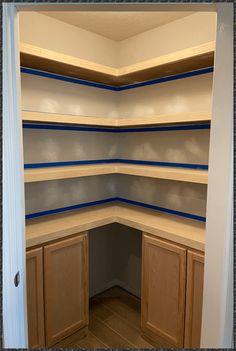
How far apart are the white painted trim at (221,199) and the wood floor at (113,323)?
1.27 m

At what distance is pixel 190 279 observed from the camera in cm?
175

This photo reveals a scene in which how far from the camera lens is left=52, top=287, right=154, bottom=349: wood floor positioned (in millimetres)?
2076

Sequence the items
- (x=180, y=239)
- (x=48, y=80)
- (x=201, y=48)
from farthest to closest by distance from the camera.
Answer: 1. (x=48, y=80)
2. (x=180, y=239)
3. (x=201, y=48)

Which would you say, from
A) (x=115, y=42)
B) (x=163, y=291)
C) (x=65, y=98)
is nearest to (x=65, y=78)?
(x=65, y=98)

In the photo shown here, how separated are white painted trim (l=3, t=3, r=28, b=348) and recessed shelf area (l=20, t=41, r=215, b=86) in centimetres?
86

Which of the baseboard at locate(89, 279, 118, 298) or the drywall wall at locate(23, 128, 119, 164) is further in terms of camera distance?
the baseboard at locate(89, 279, 118, 298)

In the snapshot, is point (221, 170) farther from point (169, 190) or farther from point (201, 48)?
point (169, 190)

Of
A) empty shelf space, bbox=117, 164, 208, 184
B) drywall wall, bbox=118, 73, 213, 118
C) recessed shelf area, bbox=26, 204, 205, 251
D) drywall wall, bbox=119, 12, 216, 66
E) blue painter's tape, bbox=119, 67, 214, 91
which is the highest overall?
drywall wall, bbox=119, 12, 216, 66

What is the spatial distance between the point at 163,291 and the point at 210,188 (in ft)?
4.02

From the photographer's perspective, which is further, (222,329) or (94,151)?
(94,151)

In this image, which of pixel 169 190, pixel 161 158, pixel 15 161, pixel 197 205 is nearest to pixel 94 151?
pixel 161 158

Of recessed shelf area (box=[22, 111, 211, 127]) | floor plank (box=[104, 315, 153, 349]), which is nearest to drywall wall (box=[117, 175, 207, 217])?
recessed shelf area (box=[22, 111, 211, 127])

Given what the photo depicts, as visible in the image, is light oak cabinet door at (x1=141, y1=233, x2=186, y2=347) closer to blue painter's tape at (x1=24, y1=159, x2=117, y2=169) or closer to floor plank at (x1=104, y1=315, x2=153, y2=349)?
floor plank at (x1=104, y1=315, x2=153, y2=349)

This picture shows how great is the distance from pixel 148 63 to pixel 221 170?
4.40ft
